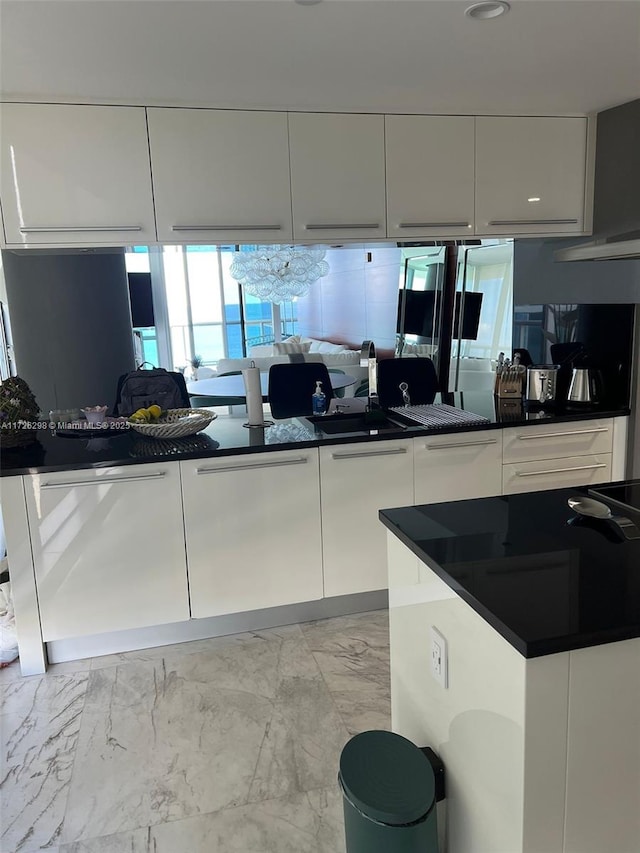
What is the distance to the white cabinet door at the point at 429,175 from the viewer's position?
3.05 metres

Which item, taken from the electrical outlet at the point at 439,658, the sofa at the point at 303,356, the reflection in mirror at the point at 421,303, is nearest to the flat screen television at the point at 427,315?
the reflection in mirror at the point at 421,303

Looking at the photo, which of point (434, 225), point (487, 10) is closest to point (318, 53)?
point (487, 10)

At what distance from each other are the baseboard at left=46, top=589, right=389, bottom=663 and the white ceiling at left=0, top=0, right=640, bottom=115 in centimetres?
226

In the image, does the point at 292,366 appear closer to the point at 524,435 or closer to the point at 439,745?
the point at 524,435

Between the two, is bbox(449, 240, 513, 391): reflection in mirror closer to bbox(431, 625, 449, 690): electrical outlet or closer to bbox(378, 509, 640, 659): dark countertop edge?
bbox(431, 625, 449, 690): electrical outlet

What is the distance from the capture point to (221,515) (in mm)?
2777

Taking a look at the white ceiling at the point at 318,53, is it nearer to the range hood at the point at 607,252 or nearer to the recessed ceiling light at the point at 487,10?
the recessed ceiling light at the point at 487,10

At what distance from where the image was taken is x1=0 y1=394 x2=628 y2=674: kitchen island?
104 inches

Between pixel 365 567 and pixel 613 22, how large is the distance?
232 centimetres

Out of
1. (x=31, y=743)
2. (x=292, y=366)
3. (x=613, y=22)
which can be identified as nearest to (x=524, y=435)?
(x=292, y=366)

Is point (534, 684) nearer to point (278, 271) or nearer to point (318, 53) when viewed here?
point (318, 53)

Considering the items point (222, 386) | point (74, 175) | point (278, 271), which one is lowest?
point (222, 386)

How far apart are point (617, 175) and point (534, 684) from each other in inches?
114

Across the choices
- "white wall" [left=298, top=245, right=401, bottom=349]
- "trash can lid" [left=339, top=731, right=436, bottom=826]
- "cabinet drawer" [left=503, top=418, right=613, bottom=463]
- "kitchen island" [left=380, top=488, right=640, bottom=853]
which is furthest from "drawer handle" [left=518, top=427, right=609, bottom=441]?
"trash can lid" [left=339, top=731, right=436, bottom=826]
